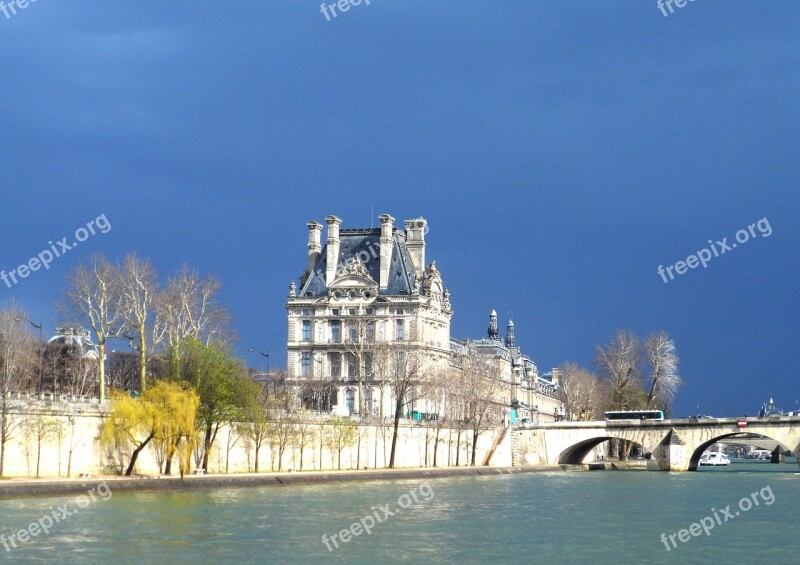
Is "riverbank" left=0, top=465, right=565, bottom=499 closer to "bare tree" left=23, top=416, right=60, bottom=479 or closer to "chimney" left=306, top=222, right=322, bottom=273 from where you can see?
"bare tree" left=23, top=416, right=60, bottom=479

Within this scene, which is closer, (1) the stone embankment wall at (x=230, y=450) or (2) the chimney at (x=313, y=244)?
(1) the stone embankment wall at (x=230, y=450)

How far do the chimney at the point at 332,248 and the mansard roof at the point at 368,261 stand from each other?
461 millimetres

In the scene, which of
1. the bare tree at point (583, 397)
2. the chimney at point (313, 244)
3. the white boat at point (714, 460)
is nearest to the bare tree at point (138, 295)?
the chimney at point (313, 244)

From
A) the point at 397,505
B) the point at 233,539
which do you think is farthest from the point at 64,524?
the point at 397,505

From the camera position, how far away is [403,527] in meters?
46.2

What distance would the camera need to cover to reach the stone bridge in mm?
102375

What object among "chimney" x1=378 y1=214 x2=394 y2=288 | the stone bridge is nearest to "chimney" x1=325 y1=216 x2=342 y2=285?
"chimney" x1=378 y1=214 x2=394 y2=288

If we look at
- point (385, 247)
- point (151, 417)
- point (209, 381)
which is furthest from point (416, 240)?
point (151, 417)

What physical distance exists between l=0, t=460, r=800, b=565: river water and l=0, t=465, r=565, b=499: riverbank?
1185mm

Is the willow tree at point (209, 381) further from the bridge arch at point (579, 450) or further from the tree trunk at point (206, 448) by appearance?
the bridge arch at point (579, 450)

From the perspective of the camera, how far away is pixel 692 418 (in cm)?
10844

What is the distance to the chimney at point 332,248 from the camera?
115 meters

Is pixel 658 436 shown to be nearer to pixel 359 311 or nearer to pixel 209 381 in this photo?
pixel 359 311

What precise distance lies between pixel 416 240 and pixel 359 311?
9429 millimetres
